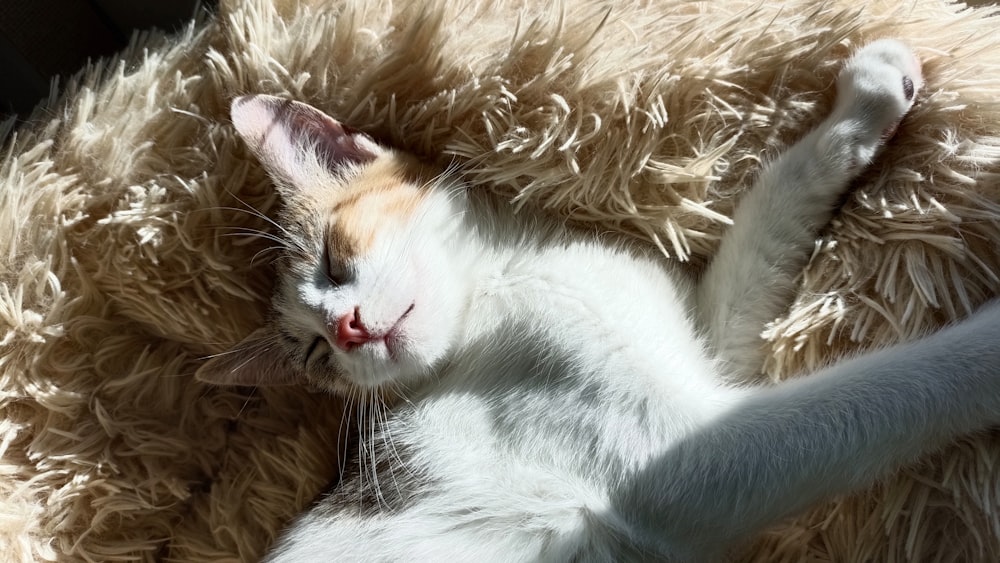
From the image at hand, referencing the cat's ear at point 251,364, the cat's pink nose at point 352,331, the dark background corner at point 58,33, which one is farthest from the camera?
the dark background corner at point 58,33

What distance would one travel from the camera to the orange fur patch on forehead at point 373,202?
94 cm

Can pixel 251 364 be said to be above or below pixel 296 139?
below

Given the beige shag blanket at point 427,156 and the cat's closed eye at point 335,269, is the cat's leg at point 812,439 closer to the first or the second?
the beige shag blanket at point 427,156

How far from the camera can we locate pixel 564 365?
86 centimetres

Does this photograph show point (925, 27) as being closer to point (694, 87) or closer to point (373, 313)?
point (694, 87)

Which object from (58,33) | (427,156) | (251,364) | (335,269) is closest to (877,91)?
(427,156)

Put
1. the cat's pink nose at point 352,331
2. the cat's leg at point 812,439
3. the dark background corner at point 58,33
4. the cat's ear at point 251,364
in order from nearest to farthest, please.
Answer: the cat's leg at point 812,439 < the cat's pink nose at point 352,331 < the cat's ear at point 251,364 < the dark background corner at point 58,33

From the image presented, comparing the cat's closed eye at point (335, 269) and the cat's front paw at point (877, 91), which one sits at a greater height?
the cat's front paw at point (877, 91)

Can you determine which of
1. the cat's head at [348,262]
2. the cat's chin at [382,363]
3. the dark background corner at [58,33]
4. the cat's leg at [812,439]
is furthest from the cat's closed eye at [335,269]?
the dark background corner at [58,33]

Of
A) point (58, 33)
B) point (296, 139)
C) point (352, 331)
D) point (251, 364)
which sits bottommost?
point (251, 364)

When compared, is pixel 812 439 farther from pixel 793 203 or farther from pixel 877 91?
pixel 877 91

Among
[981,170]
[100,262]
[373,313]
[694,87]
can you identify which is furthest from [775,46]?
[100,262]

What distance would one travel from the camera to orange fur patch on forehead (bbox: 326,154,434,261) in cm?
94

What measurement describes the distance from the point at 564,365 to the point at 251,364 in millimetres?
498
